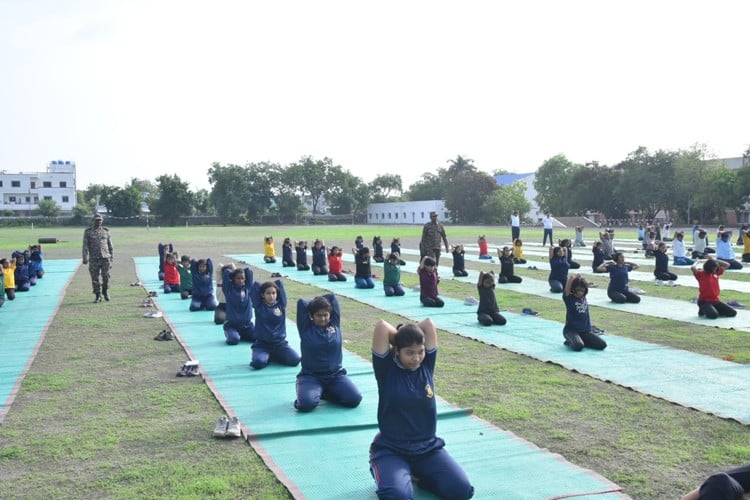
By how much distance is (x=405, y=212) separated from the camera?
4063 inches

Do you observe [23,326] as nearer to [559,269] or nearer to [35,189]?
[559,269]

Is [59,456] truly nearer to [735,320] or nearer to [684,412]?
[684,412]

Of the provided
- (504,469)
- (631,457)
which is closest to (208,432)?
(504,469)

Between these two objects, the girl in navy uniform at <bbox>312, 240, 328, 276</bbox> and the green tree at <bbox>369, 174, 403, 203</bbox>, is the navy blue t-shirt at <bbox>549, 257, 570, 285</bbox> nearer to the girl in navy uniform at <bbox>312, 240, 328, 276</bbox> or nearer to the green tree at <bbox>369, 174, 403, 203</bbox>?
the girl in navy uniform at <bbox>312, 240, 328, 276</bbox>

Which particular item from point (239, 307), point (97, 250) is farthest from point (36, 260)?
point (239, 307)

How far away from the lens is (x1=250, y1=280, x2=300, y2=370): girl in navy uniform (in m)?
9.32

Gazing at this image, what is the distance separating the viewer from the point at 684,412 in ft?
23.0

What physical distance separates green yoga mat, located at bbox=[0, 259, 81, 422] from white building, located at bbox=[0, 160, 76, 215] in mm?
94332

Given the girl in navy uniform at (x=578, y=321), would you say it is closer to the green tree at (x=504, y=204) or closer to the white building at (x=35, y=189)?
the green tree at (x=504, y=204)

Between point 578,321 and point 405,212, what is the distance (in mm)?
93141

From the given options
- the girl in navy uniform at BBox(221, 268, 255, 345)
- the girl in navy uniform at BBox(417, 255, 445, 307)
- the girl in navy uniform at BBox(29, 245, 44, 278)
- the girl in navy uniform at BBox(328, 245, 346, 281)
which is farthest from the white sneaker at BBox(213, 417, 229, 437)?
the girl in navy uniform at BBox(29, 245, 44, 278)

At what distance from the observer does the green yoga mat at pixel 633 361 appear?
7.51m

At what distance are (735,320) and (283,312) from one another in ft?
27.5

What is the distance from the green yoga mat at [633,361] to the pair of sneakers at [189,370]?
4584mm
